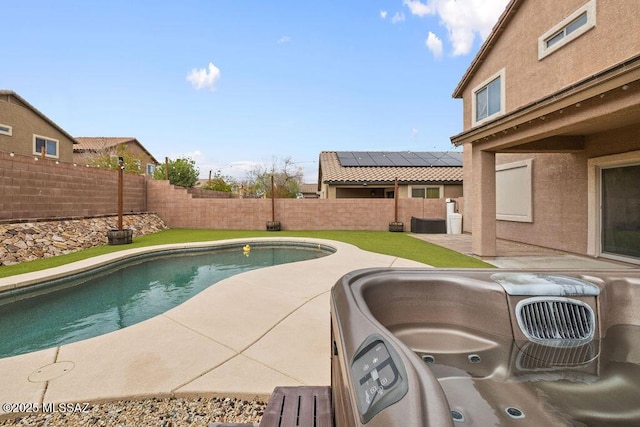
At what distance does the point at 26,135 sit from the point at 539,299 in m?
23.8

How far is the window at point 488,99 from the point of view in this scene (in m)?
10.1

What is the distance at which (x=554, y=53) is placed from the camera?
26.1 ft

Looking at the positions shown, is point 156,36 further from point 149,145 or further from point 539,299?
point 149,145

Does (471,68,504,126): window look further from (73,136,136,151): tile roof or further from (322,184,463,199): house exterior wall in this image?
(73,136,136,151): tile roof

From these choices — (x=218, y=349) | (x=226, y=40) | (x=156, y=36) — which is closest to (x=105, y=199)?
(x=156, y=36)

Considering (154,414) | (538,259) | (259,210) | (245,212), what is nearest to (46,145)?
(245,212)

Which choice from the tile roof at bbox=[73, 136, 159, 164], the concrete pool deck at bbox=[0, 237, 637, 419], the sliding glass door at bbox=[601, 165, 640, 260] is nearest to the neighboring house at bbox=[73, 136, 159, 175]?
the tile roof at bbox=[73, 136, 159, 164]

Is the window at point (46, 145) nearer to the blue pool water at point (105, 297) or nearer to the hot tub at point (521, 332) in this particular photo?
the blue pool water at point (105, 297)

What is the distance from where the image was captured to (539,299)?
231 cm

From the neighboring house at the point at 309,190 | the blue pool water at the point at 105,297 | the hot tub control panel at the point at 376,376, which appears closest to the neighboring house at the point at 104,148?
the blue pool water at the point at 105,297

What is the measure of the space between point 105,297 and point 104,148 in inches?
958

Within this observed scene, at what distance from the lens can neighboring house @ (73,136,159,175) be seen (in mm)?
25266

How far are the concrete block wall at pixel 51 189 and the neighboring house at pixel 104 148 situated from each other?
13651mm

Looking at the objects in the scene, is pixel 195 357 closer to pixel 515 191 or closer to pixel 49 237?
pixel 49 237
